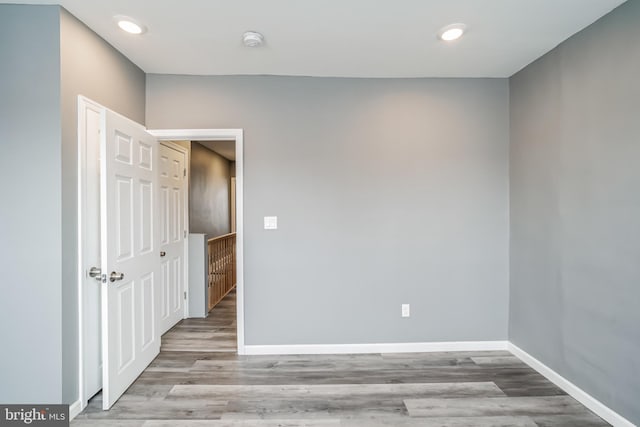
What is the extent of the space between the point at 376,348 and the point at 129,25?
3.15 metres

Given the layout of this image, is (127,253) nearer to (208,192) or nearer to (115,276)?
(115,276)

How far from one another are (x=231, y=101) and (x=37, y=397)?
8.16 ft

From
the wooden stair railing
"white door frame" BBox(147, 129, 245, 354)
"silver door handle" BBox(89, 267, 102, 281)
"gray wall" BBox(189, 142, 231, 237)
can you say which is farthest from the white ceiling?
the wooden stair railing

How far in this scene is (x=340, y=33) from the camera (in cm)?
222

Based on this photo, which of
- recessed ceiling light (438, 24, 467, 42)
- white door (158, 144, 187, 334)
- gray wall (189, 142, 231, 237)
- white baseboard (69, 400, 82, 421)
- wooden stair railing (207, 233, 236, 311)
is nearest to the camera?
white baseboard (69, 400, 82, 421)

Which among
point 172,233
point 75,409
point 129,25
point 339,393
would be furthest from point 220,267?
point 129,25

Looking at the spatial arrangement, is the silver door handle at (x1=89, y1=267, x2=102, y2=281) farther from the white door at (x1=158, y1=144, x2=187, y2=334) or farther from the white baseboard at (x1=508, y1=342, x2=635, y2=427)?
the white baseboard at (x1=508, y1=342, x2=635, y2=427)

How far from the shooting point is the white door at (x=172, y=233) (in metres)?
3.43

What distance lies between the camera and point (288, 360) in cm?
283

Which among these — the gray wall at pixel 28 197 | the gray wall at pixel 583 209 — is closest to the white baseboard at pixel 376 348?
the gray wall at pixel 583 209

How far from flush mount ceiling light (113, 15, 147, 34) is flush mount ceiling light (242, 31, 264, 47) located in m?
0.65

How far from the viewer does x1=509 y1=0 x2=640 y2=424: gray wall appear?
1.89m

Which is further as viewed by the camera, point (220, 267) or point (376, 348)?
point (220, 267)

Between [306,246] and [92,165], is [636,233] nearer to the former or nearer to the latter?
[306,246]
